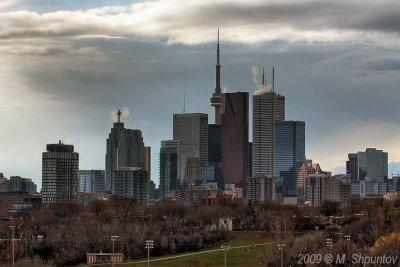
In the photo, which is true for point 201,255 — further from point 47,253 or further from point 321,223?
point 321,223

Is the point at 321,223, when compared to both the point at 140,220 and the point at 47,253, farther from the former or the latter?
the point at 47,253

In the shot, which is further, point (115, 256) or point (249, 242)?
point (249, 242)

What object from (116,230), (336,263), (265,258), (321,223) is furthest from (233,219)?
(336,263)

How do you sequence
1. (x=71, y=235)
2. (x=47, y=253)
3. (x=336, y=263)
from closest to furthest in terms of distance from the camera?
(x=336, y=263) → (x=47, y=253) → (x=71, y=235)

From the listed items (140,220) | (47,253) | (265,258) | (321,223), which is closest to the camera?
(265,258)

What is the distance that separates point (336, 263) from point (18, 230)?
209 feet

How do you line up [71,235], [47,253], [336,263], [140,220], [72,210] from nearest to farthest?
[336,263] < [47,253] < [71,235] < [140,220] < [72,210]

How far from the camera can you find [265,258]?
9088cm

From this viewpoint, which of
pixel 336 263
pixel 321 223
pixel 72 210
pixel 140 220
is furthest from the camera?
pixel 72 210

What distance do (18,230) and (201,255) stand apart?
39.2 metres

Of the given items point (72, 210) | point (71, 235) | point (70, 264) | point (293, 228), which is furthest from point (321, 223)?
point (72, 210)

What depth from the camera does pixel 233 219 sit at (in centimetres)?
14075

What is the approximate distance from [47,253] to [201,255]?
17.2 meters

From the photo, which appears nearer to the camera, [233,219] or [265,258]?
[265,258]
